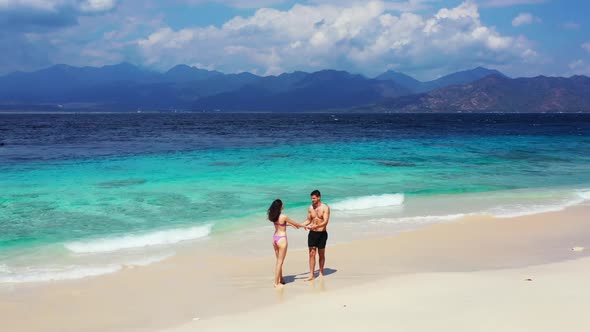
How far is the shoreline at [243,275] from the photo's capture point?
9328 millimetres

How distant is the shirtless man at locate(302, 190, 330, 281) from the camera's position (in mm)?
10984

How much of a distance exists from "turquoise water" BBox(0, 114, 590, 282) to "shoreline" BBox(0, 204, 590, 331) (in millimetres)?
2859

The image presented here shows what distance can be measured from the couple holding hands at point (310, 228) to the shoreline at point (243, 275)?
408 millimetres

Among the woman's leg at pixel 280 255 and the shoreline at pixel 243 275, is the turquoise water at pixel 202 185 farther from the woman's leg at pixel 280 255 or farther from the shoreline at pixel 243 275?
the woman's leg at pixel 280 255

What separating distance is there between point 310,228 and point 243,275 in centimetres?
192

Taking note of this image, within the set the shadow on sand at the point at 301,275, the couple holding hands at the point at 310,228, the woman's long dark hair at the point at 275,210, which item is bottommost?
the shadow on sand at the point at 301,275

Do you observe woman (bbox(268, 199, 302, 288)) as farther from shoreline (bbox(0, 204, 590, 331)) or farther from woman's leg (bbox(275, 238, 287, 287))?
shoreline (bbox(0, 204, 590, 331))

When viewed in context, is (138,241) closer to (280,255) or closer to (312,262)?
(280,255)

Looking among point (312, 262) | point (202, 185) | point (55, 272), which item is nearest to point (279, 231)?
point (312, 262)

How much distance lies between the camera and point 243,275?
11.6 m

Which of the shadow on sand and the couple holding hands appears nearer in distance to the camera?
the couple holding hands

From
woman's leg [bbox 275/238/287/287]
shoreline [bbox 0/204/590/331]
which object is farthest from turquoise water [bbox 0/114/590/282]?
woman's leg [bbox 275/238/287/287]

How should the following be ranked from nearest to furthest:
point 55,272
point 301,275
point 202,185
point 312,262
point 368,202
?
point 312,262, point 301,275, point 55,272, point 368,202, point 202,185

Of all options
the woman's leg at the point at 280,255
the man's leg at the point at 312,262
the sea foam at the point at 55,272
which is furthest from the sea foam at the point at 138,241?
the man's leg at the point at 312,262
